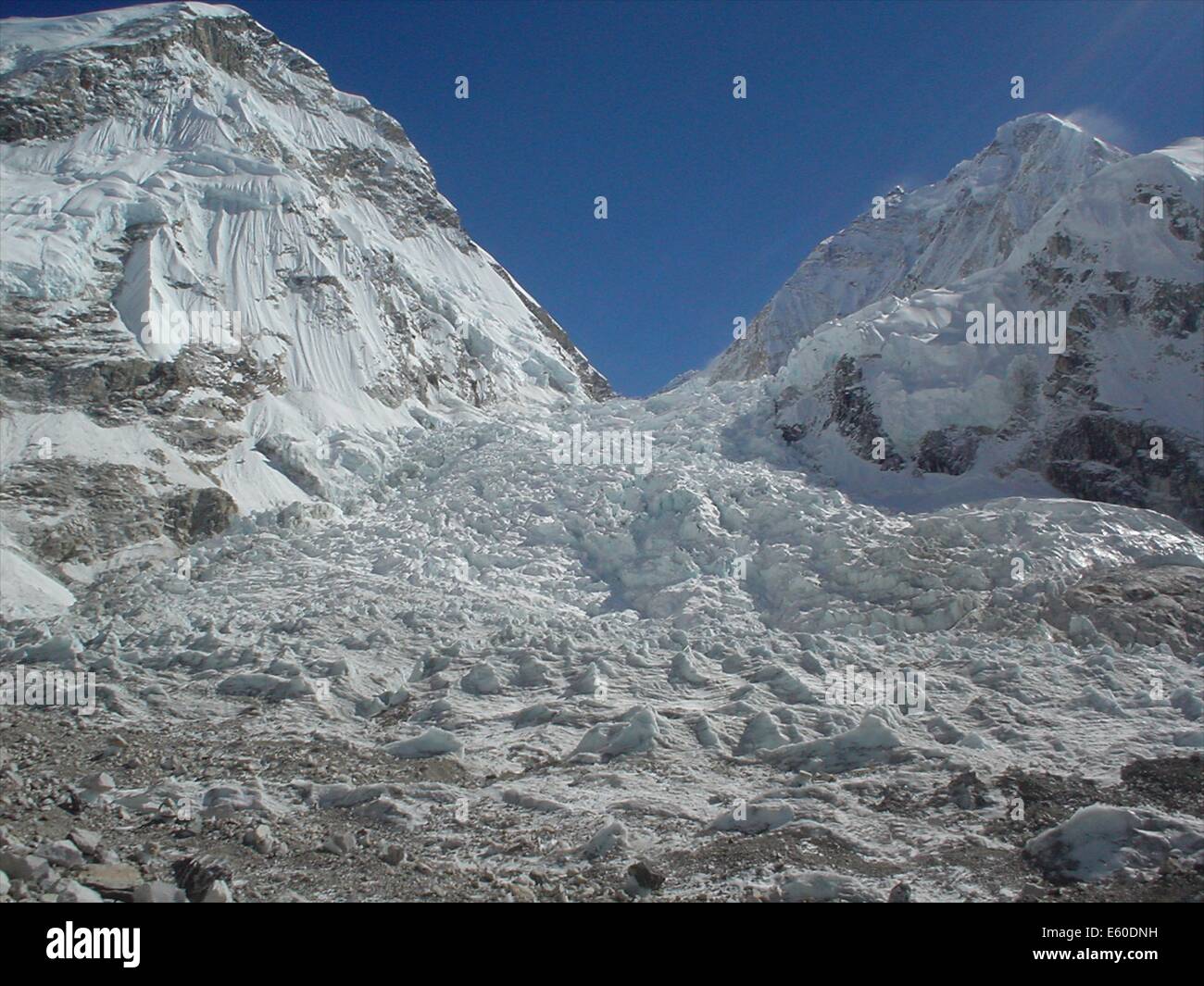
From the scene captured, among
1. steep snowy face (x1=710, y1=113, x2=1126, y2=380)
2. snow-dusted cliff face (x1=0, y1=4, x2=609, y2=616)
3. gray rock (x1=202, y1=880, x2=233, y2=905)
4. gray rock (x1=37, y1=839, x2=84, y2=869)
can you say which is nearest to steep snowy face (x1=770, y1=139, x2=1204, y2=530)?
snow-dusted cliff face (x1=0, y1=4, x2=609, y2=616)

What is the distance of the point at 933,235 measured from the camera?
65.9 meters

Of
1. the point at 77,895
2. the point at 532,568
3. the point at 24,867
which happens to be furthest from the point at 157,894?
the point at 532,568

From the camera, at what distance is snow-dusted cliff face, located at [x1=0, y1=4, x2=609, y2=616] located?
73.0ft

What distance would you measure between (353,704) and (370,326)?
24.2m

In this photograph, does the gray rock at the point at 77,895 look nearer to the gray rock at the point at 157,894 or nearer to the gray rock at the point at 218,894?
the gray rock at the point at 157,894

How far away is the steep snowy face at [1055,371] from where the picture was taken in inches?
899

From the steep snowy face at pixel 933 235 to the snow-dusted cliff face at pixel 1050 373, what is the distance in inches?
648

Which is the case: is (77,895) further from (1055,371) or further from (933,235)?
(933,235)

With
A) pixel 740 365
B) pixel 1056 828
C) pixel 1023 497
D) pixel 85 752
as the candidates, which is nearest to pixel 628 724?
pixel 1056 828

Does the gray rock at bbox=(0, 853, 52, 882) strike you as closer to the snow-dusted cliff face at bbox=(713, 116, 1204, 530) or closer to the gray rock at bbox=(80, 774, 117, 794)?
the gray rock at bbox=(80, 774, 117, 794)

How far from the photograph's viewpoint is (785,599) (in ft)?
60.8

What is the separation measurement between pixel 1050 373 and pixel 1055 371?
121 mm

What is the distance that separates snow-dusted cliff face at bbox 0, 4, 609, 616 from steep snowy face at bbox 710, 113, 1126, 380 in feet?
66.2
